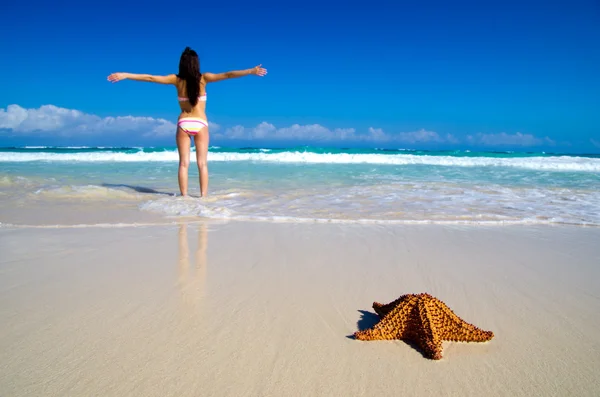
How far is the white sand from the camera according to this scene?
1.82 meters

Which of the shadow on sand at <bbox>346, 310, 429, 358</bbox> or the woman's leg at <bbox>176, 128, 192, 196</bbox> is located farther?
the woman's leg at <bbox>176, 128, 192, 196</bbox>

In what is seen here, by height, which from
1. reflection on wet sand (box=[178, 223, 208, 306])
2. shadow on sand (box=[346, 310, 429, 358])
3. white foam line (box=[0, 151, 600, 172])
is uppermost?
white foam line (box=[0, 151, 600, 172])

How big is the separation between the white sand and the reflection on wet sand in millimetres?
18

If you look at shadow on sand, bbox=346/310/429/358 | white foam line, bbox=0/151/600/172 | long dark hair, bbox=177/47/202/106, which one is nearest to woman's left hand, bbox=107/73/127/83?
long dark hair, bbox=177/47/202/106

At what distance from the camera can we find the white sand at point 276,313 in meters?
1.82

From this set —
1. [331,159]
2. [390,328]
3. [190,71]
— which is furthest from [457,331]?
[331,159]

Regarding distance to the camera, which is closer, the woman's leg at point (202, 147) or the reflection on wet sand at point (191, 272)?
the reflection on wet sand at point (191, 272)

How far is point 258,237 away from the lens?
4512 millimetres

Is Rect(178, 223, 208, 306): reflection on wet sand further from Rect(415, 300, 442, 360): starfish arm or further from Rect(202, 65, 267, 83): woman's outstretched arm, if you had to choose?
Rect(202, 65, 267, 83): woman's outstretched arm

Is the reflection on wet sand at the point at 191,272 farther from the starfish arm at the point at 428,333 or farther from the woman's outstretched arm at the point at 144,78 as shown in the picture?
the woman's outstretched arm at the point at 144,78

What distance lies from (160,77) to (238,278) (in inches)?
164

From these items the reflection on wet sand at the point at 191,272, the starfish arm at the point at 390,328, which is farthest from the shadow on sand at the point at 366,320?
the reflection on wet sand at the point at 191,272

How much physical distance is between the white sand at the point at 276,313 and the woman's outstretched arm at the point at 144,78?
89.9 inches

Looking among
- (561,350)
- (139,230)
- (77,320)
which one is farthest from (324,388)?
(139,230)
